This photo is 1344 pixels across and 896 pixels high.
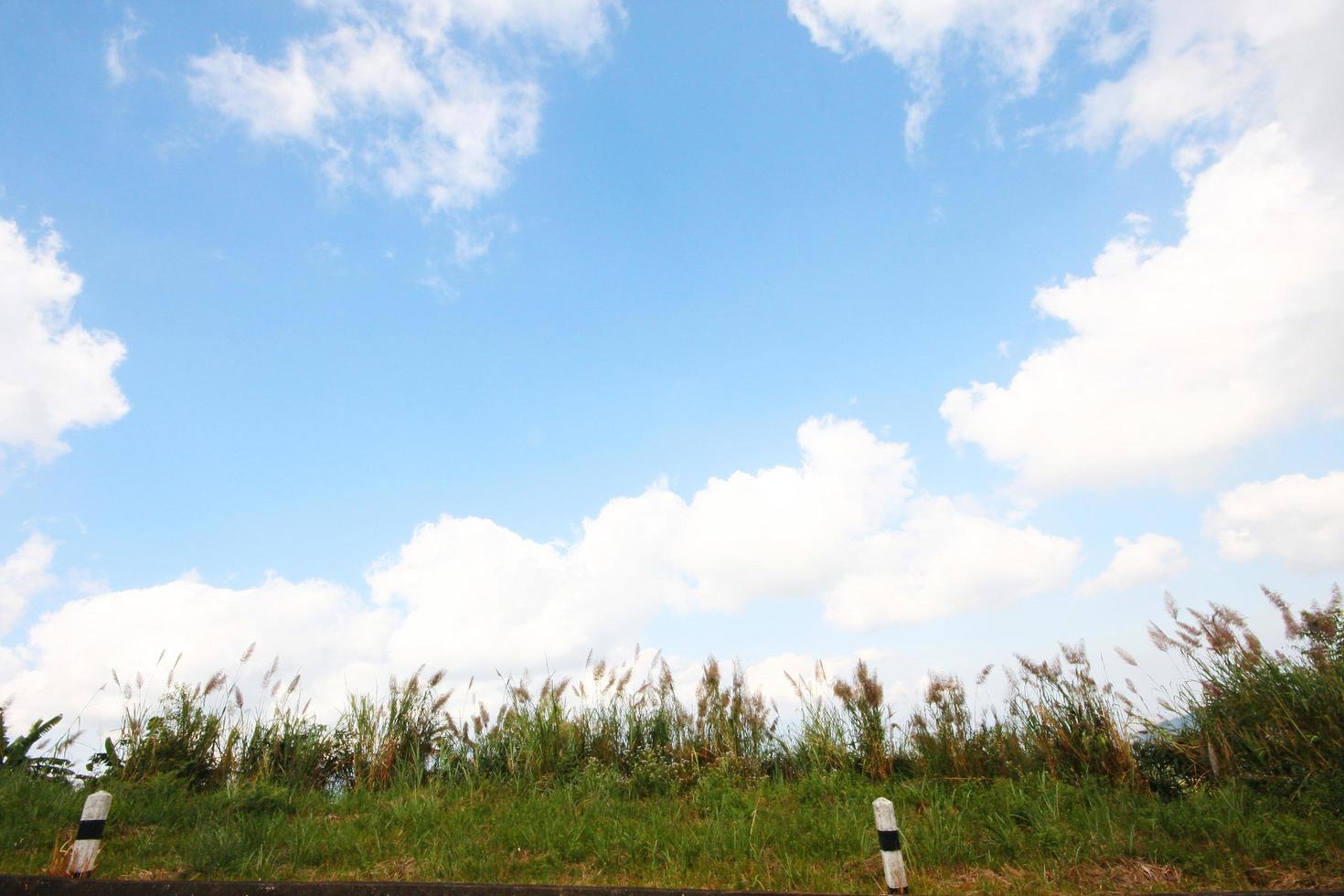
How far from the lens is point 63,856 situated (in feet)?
21.8

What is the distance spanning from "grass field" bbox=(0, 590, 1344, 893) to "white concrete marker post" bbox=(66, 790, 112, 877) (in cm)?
51

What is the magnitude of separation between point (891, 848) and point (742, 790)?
12.2 ft

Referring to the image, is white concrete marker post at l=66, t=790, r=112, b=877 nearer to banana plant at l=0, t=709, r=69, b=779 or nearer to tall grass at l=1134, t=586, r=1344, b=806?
banana plant at l=0, t=709, r=69, b=779

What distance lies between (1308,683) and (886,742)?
4.40m

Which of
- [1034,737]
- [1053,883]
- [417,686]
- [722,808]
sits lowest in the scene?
[1053,883]

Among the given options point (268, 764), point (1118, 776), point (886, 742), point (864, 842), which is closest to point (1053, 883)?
point (864, 842)

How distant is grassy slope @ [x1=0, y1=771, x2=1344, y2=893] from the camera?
6.04 m

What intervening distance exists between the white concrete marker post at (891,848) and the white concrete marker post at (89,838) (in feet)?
20.2

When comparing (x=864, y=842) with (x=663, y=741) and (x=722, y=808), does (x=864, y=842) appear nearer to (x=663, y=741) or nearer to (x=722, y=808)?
(x=722, y=808)

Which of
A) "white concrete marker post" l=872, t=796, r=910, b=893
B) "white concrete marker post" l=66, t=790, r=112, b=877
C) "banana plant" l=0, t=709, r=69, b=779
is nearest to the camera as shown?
"white concrete marker post" l=872, t=796, r=910, b=893

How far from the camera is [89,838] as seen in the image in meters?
6.08

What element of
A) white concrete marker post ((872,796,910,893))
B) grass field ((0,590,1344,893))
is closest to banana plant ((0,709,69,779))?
grass field ((0,590,1344,893))

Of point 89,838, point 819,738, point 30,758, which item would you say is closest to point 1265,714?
point 819,738

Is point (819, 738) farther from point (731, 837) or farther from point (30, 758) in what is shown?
Answer: point (30, 758)
